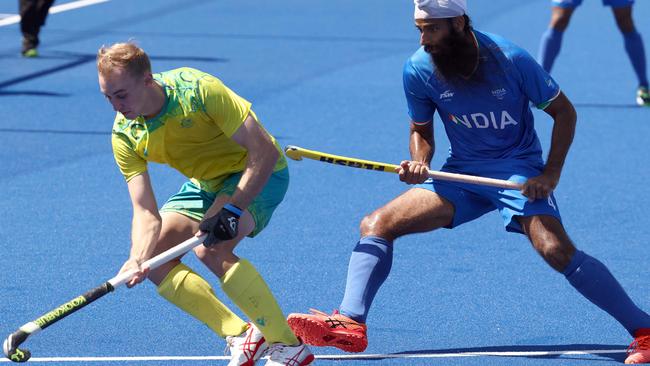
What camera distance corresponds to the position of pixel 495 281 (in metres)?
6.41

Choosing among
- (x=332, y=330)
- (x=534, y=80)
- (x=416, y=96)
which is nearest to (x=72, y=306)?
(x=332, y=330)

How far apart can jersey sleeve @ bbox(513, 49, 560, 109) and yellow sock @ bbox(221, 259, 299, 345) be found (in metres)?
1.34

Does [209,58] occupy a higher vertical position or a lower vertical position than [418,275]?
lower

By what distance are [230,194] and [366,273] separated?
668mm

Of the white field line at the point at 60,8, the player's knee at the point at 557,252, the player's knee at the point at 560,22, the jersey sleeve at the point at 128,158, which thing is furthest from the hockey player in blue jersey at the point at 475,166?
the white field line at the point at 60,8

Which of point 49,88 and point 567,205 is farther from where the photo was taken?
point 49,88

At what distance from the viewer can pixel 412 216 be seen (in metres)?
5.32

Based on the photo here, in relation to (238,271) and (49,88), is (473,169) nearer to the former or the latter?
(238,271)

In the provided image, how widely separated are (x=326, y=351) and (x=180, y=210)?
89 centimetres

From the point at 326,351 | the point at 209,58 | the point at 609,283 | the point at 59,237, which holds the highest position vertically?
the point at 609,283

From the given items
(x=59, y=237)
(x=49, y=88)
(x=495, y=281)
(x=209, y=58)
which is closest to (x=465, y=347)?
(x=495, y=281)

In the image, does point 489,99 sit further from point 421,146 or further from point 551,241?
point 551,241

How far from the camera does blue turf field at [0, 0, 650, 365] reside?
564 cm

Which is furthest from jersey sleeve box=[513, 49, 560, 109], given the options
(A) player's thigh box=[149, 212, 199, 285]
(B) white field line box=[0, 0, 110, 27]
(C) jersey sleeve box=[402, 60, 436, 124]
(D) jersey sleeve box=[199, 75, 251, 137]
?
(B) white field line box=[0, 0, 110, 27]
